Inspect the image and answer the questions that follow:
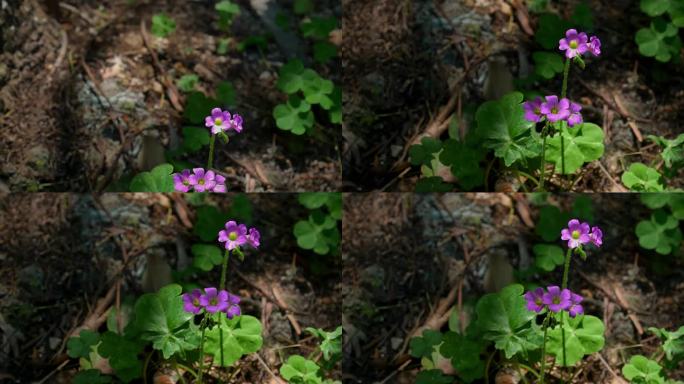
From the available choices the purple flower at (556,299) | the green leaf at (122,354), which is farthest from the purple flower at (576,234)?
the green leaf at (122,354)

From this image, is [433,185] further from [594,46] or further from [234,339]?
[234,339]

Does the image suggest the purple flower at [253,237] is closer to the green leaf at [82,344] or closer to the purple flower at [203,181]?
the purple flower at [203,181]

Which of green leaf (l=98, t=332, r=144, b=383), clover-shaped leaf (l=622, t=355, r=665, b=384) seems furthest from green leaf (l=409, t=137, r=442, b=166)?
green leaf (l=98, t=332, r=144, b=383)

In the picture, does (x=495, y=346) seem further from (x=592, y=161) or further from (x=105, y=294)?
(x=105, y=294)

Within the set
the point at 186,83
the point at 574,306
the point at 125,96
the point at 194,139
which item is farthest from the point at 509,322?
the point at 125,96

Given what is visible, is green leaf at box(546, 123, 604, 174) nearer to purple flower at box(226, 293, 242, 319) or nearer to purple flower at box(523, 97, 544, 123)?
purple flower at box(523, 97, 544, 123)

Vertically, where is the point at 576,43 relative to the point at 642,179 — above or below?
above

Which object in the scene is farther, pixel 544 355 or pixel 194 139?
pixel 194 139
